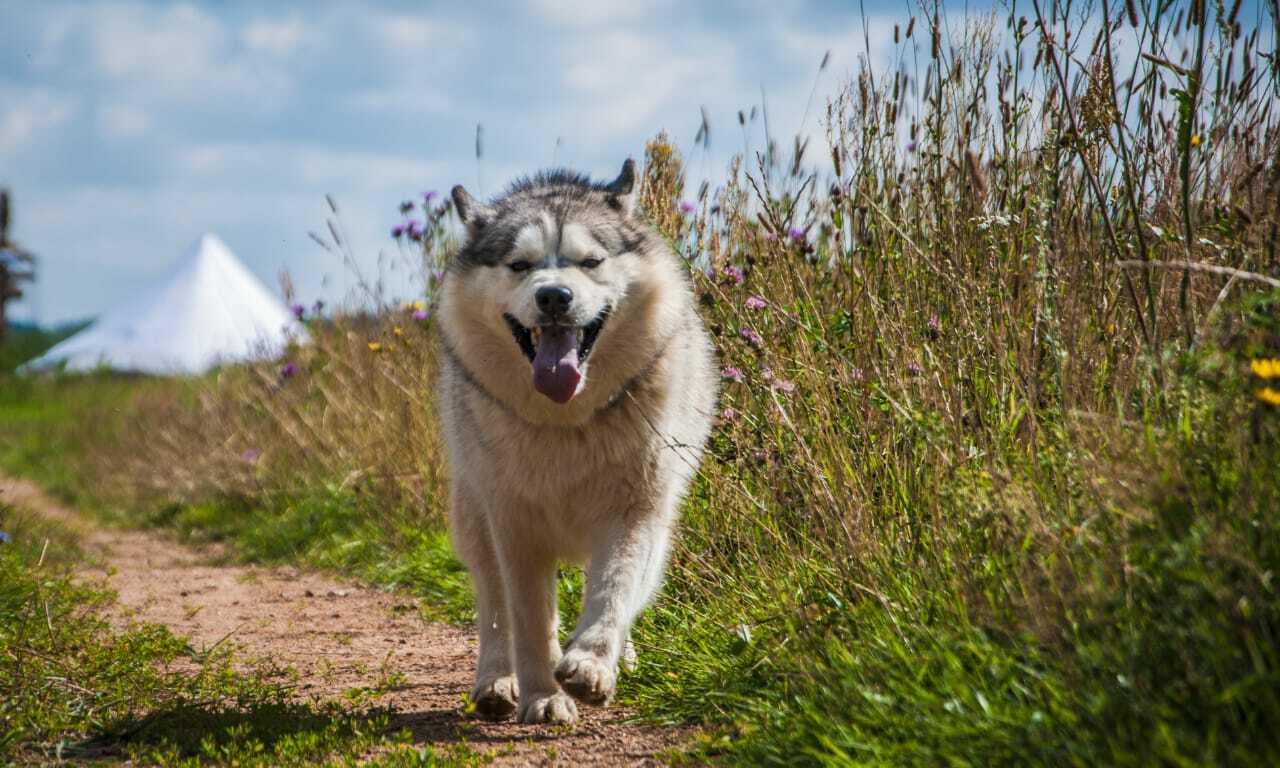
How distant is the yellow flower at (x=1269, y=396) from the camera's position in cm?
228

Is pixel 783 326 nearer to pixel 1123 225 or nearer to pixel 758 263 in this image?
pixel 758 263

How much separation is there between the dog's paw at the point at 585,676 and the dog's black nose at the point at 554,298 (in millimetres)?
1091

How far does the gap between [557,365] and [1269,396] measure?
6.94ft

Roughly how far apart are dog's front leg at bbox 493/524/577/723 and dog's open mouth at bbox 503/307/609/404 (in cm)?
52

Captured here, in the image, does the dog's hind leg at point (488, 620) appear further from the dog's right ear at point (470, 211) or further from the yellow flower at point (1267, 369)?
the yellow flower at point (1267, 369)

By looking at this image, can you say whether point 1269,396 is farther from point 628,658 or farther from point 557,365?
point 628,658

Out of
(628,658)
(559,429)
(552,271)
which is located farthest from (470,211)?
(628,658)

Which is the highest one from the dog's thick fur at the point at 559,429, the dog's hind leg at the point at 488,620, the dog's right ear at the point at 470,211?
the dog's right ear at the point at 470,211

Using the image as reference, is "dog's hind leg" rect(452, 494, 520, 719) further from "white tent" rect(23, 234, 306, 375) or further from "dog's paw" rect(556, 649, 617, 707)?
"white tent" rect(23, 234, 306, 375)

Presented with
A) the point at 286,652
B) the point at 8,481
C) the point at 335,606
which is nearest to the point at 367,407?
the point at 335,606


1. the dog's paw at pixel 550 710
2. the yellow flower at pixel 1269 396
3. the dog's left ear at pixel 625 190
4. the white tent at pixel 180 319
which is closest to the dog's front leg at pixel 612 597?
the dog's paw at pixel 550 710

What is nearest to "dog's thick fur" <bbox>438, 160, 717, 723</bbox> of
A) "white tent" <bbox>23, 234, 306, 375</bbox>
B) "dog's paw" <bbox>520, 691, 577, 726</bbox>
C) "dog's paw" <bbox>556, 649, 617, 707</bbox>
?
"dog's paw" <bbox>520, 691, 577, 726</bbox>

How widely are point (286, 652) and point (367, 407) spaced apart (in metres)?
3.42

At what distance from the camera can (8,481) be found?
1303 cm
